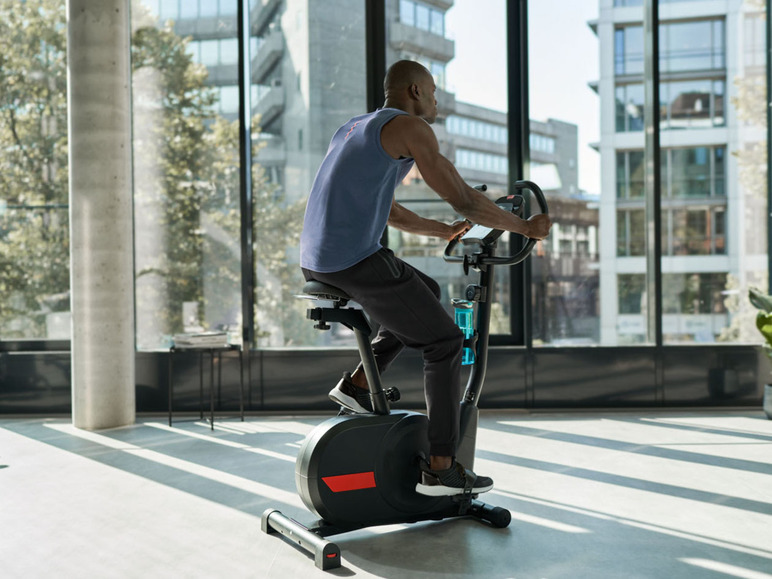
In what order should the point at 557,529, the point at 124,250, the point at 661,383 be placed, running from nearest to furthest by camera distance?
the point at 557,529 → the point at 124,250 → the point at 661,383

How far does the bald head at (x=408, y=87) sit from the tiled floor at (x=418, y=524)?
141 cm

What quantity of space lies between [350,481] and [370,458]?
3.8 inches

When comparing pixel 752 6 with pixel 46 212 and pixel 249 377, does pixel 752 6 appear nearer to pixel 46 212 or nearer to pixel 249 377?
pixel 249 377

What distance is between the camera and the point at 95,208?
4645 mm

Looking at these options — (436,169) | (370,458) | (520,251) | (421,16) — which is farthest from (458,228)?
(421,16)

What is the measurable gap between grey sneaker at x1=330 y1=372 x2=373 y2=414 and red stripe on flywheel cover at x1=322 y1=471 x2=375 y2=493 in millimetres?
214

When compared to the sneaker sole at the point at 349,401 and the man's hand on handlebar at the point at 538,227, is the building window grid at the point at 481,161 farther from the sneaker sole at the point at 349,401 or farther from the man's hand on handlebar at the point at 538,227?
the sneaker sole at the point at 349,401

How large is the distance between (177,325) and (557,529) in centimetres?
345

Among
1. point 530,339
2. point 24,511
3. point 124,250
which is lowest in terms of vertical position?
point 24,511

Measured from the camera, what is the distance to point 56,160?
17.5 feet

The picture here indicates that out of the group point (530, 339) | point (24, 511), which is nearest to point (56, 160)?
point (24, 511)

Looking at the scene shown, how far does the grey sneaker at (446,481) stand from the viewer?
2451mm

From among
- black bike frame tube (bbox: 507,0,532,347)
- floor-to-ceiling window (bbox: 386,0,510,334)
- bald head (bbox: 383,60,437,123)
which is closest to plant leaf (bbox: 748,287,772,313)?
black bike frame tube (bbox: 507,0,532,347)

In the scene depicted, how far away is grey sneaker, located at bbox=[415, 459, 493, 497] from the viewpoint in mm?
2451
